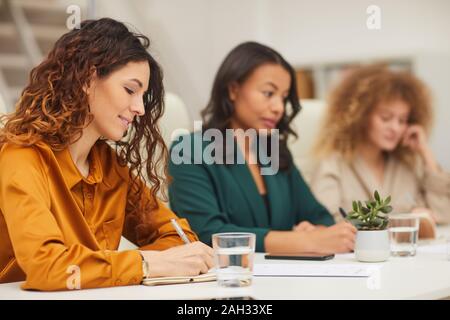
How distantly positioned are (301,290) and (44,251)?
44 cm

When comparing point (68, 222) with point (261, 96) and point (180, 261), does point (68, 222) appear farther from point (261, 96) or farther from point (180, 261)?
point (261, 96)

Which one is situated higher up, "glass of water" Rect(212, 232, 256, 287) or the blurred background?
the blurred background

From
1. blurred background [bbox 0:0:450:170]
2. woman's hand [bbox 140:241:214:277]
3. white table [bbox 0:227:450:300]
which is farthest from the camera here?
blurred background [bbox 0:0:450:170]

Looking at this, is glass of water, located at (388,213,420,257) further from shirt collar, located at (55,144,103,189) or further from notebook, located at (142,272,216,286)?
shirt collar, located at (55,144,103,189)

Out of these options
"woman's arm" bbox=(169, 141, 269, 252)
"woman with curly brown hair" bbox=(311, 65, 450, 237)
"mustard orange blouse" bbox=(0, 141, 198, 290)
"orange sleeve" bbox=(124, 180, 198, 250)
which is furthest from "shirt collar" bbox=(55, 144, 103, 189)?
"woman with curly brown hair" bbox=(311, 65, 450, 237)

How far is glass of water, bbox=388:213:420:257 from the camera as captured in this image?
5.17 ft

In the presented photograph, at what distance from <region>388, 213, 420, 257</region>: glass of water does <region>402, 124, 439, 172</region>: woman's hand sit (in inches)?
41.5

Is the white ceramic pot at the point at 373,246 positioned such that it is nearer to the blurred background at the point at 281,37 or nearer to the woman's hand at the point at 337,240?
the woman's hand at the point at 337,240

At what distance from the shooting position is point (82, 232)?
1.35m

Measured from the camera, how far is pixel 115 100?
4.58ft

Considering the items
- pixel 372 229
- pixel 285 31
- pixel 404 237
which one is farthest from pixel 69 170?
pixel 285 31

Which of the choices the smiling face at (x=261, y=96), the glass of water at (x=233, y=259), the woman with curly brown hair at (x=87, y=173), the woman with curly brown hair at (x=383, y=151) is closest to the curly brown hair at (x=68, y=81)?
the woman with curly brown hair at (x=87, y=173)
